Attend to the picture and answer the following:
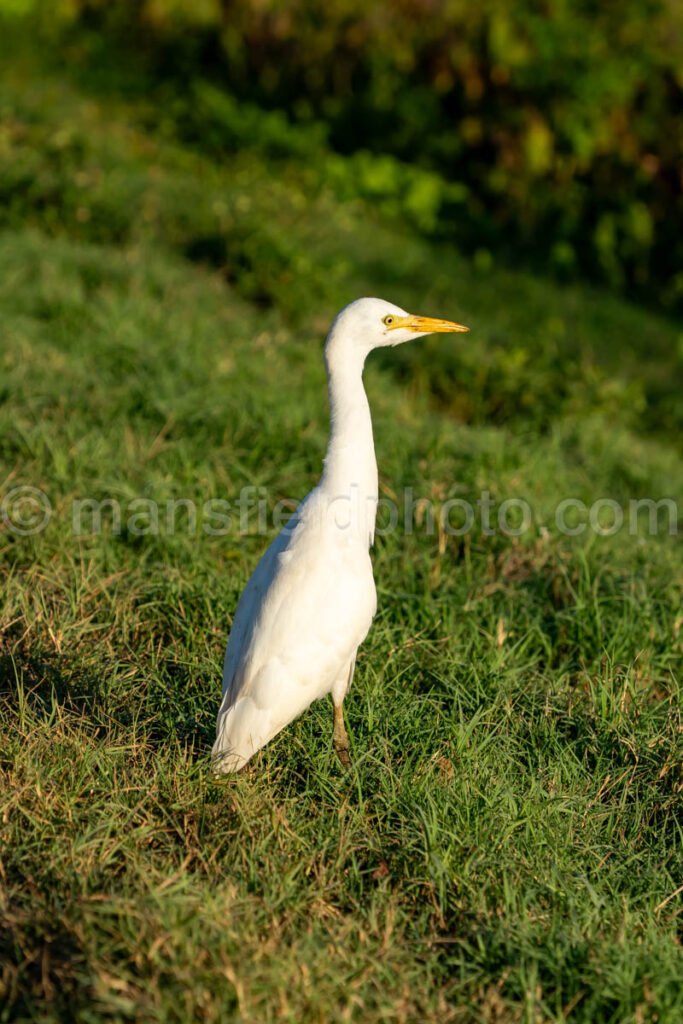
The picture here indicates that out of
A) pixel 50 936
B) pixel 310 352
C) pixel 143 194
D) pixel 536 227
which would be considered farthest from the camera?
pixel 536 227

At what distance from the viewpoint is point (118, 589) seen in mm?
4203

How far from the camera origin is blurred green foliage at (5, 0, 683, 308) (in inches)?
388

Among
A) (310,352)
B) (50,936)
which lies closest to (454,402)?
(310,352)

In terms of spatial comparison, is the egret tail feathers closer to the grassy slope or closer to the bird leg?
the grassy slope

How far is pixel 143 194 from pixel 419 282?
214 cm

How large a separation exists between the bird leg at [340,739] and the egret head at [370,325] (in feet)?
3.55

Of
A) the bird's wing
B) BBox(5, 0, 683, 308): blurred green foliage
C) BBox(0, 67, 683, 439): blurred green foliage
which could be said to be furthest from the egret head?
BBox(5, 0, 683, 308): blurred green foliage

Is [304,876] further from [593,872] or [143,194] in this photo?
[143,194]

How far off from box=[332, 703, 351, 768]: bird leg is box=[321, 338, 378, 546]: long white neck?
0.52 metres

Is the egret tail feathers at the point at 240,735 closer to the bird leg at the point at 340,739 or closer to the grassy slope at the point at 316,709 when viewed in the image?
the grassy slope at the point at 316,709

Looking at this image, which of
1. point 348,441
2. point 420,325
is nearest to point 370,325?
point 420,325

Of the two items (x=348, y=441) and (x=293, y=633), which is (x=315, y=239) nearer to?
(x=348, y=441)

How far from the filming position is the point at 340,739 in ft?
11.4

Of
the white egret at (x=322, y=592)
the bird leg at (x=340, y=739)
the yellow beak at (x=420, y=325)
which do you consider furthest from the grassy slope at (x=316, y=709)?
the yellow beak at (x=420, y=325)
